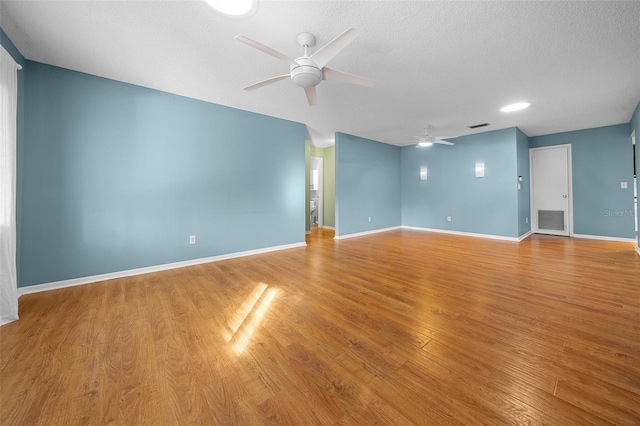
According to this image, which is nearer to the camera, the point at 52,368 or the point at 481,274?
the point at 52,368

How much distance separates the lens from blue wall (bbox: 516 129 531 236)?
5.29 meters

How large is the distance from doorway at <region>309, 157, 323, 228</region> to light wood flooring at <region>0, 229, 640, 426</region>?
463 cm

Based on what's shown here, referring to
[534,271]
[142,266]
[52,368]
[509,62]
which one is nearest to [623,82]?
[509,62]

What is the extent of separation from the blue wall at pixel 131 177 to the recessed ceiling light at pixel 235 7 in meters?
2.04

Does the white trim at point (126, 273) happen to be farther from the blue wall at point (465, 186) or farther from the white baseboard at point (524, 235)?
the white baseboard at point (524, 235)

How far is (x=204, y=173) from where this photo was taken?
3.65m

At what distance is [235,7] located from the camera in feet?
5.99

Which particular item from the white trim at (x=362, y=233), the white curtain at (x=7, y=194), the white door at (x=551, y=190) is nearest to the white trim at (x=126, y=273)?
the white curtain at (x=7, y=194)

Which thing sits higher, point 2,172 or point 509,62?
point 509,62

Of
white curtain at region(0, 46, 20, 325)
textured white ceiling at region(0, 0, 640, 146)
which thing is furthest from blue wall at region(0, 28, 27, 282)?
white curtain at region(0, 46, 20, 325)

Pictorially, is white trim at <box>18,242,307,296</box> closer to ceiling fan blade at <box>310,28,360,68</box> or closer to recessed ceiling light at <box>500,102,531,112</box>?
ceiling fan blade at <box>310,28,360,68</box>

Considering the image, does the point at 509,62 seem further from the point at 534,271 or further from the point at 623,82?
the point at 534,271

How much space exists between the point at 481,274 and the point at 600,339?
1.40m

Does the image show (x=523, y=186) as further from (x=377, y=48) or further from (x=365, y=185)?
(x=377, y=48)
